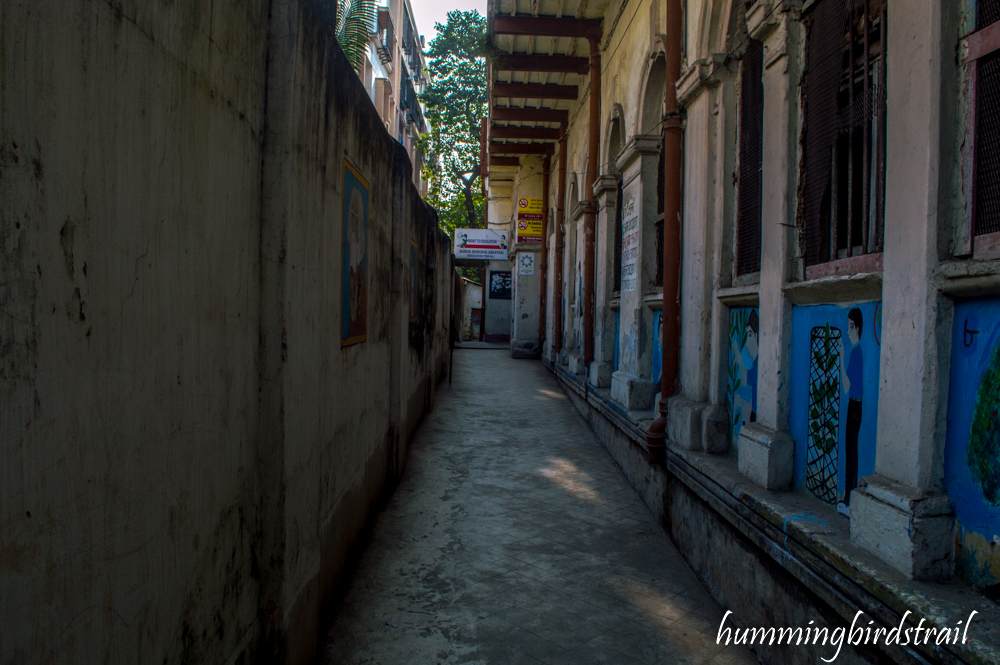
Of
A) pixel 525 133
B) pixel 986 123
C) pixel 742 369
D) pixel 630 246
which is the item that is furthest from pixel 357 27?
pixel 986 123

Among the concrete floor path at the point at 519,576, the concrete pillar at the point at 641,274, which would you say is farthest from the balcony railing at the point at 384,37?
the concrete floor path at the point at 519,576

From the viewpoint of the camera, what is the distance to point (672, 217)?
17.3 ft

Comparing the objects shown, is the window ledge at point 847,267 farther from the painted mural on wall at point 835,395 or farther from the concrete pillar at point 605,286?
the concrete pillar at point 605,286

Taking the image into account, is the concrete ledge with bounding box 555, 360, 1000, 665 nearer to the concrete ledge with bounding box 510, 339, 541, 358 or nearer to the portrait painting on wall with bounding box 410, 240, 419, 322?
the portrait painting on wall with bounding box 410, 240, 419, 322

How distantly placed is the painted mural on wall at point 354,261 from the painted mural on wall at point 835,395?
8.47 ft

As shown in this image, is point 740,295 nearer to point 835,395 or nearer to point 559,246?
point 835,395

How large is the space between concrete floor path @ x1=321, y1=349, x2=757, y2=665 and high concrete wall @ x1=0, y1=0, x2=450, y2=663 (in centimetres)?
52

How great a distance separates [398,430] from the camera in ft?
19.4

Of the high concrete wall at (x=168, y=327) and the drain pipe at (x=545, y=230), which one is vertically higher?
the drain pipe at (x=545, y=230)

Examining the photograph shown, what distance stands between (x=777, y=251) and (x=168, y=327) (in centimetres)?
315

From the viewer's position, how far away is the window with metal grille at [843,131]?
2844 mm

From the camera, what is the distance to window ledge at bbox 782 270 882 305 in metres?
2.75

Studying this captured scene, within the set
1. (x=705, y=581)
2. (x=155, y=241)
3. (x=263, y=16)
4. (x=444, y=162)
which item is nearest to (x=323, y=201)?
(x=263, y=16)

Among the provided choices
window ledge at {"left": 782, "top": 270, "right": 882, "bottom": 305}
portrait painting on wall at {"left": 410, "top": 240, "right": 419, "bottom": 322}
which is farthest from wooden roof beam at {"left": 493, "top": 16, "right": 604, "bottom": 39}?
window ledge at {"left": 782, "top": 270, "right": 882, "bottom": 305}
